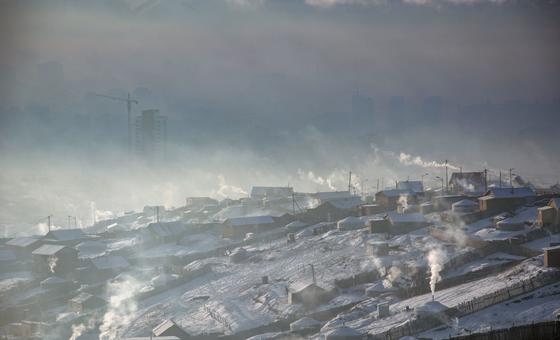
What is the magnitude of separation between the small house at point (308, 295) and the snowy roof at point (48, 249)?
37196 mm

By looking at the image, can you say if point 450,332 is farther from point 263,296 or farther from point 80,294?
point 80,294

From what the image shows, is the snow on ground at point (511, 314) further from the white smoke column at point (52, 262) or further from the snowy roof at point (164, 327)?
the white smoke column at point (52, 262)

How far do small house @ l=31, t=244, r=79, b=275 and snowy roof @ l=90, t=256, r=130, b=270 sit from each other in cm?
325

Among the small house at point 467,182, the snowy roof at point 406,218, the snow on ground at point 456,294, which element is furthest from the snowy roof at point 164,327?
the small house at point 467,182

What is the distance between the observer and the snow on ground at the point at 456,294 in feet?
134

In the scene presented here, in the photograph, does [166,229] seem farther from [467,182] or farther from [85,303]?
[467,182]

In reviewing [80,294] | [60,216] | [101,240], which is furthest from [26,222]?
[80,294]

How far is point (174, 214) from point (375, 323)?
3298 inches

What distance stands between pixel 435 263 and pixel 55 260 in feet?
150

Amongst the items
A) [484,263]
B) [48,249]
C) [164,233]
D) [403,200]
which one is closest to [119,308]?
[48,249]

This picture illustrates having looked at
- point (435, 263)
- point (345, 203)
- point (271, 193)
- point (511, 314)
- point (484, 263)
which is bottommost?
point (511, 314)

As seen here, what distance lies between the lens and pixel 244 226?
3322 inches

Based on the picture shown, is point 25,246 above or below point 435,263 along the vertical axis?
below

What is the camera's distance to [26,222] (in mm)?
156625
